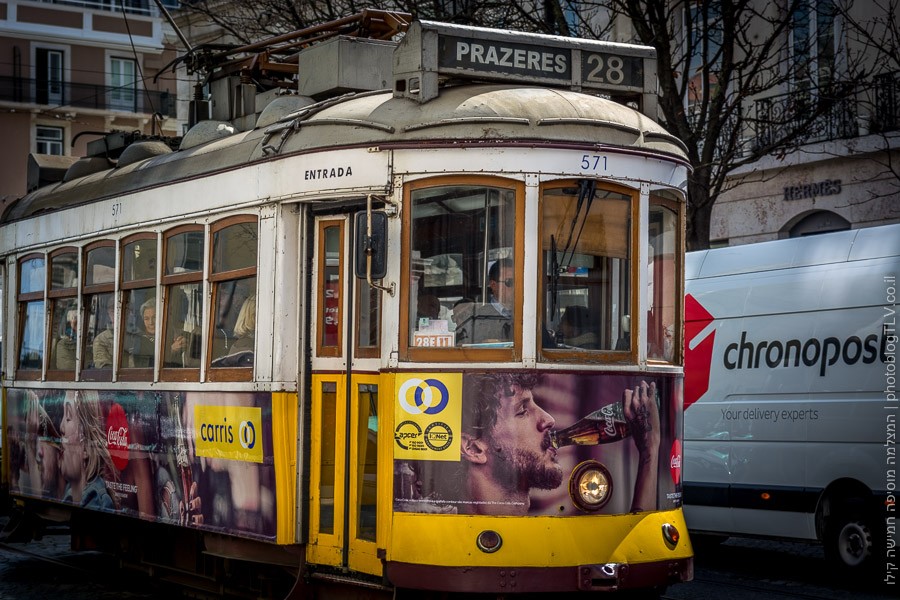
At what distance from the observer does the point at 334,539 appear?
7.45m

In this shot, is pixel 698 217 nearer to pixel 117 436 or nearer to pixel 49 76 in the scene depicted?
pixel 117 436

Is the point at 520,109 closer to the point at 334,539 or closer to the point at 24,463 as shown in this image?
the point at 334,539

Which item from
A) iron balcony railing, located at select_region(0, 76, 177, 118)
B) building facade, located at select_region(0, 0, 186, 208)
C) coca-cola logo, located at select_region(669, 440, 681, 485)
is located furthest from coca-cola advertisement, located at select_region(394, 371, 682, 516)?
building facade, located at select_region(0, 0, 186, 208)

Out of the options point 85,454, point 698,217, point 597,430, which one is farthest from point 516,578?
point 698,217

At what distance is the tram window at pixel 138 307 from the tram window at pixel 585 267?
3232 mm

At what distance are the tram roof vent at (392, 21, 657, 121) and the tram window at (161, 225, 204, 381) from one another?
198 centimetres

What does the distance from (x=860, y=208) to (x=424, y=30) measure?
42.1 feet

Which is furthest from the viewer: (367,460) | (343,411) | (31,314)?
(31,314)

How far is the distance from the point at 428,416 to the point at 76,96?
41.2 metres

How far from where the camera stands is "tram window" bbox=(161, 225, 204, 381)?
8.55 m

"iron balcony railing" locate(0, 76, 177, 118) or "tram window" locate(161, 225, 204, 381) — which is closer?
"tram window" locate(161, 225, 204, 381)

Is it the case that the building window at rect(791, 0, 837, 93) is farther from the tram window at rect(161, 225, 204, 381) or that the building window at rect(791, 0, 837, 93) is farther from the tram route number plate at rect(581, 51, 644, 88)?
the tram window at rect(161, 225, 204, 381)

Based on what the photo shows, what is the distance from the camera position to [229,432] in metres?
8.16

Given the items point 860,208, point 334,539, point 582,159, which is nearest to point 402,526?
point 334,539
